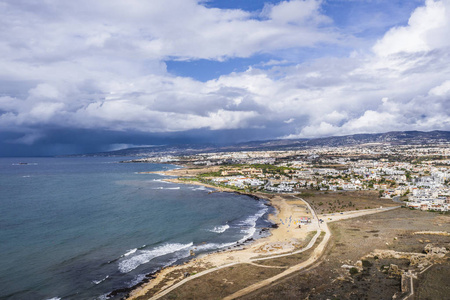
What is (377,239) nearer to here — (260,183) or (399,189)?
(399,189)

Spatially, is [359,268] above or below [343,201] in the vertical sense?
above

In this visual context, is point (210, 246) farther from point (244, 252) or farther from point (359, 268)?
point (359, 268)

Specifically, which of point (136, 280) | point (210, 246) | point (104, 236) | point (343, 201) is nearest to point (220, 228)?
point (210, 246)

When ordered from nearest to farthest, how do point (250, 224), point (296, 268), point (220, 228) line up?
point (296, 268), point (220, 228), point (250, 224)

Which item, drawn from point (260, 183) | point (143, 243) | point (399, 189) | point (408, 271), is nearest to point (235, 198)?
point (260, 183)

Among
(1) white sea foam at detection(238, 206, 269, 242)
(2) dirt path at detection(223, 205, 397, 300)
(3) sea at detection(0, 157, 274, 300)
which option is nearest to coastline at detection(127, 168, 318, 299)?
(3) sea at detection(0, 157, 274, 300)

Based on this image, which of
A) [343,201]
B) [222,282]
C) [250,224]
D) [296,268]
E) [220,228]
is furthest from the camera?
[343,201]

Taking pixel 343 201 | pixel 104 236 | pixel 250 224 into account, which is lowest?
pixel 343 201
